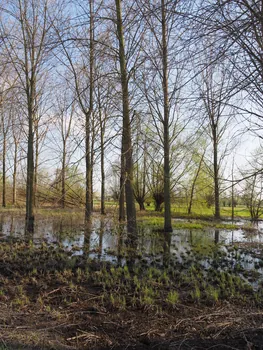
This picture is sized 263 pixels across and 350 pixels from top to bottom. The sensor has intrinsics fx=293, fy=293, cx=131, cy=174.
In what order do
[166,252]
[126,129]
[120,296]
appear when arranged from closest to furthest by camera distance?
[120,296]
[126,129]
[166,252]

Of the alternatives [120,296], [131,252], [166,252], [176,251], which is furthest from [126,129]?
[176,251]

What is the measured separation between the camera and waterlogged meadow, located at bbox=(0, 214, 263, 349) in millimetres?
3225

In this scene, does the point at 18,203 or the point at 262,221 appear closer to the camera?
the point at 262,221

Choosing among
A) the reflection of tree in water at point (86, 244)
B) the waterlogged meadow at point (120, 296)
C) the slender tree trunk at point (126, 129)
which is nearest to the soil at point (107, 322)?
the waterlogged meadow at point (120, 296)

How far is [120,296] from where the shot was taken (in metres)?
4.49

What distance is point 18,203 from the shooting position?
27.6 meters

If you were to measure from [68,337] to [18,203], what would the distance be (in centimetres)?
2645

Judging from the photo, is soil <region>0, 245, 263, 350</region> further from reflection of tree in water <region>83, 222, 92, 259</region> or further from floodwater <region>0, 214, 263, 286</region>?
reflection of tree in water <region>83, 222, 92, 259</region>

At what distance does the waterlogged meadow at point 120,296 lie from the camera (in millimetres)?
3225

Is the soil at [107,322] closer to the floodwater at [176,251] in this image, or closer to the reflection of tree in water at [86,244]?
the floodwater at [176,251]

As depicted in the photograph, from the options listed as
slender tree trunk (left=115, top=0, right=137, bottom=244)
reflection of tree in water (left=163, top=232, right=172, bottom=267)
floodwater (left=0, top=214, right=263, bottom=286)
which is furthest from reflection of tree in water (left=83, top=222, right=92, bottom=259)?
reflection of tree in water (left=163, top=232, right=172, bottom=267)

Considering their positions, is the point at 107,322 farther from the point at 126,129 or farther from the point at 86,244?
the point at 86,244

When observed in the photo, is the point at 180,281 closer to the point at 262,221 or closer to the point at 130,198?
the point at 130,198

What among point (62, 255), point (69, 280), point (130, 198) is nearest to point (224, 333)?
point (69, 280)
